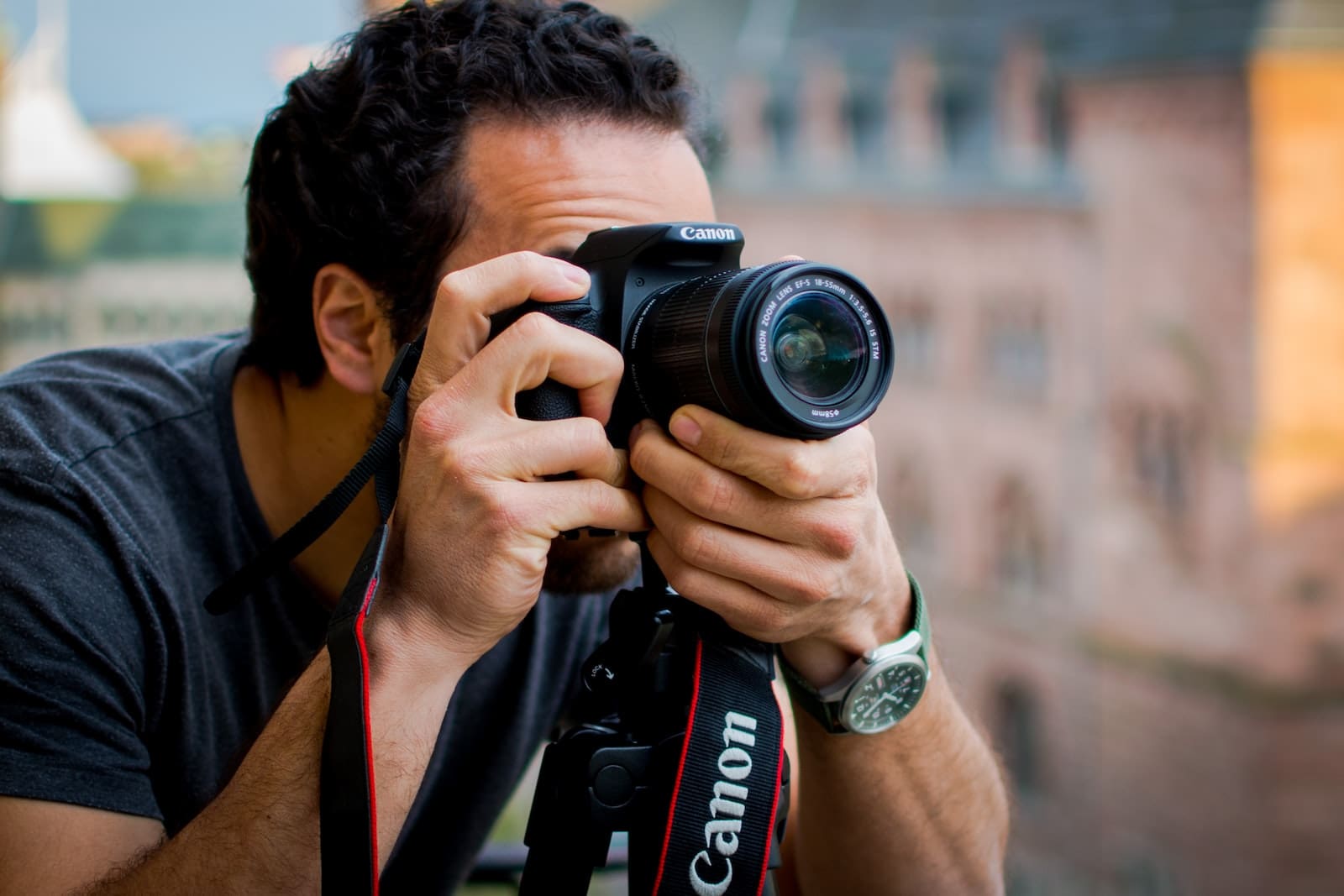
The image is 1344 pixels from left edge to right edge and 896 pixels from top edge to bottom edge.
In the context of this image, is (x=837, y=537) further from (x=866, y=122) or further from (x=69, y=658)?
(x=866, y=122)

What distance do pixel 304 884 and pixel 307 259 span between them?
1.95ft

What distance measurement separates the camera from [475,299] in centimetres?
84

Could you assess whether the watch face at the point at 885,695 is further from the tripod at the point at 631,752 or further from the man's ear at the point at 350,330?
the man's ear at the point at 350,330

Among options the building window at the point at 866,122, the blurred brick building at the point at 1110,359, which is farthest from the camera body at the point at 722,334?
the building window at the point at 866,122

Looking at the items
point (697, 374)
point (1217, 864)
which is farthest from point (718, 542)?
point (1217, 864)

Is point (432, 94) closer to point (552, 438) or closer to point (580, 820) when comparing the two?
point (552, 438)

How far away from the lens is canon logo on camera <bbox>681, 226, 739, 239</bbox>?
0.90 metres

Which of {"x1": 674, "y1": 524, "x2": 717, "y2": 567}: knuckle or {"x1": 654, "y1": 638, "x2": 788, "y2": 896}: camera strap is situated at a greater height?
{"x1": 674, "y1": 524, "x2": 717, "y2": 567}: knuckle

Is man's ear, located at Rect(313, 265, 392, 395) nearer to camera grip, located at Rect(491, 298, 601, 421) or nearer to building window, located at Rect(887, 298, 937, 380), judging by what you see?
camera grip, located at Rect(491, 298, 601, 421)

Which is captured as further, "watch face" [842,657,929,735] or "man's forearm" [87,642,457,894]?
"watch face" [842,657,929,735]

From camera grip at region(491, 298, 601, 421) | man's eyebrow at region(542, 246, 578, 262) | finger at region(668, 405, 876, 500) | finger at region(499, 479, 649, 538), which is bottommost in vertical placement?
finger at region(499, 479, 649, 538)

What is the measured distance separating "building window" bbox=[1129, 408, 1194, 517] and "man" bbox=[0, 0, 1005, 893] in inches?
156

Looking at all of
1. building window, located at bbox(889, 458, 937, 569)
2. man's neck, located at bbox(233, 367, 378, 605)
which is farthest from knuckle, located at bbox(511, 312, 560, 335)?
building window, located at bbox(889, 458, 937, 569)

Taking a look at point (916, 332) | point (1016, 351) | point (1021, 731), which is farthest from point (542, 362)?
point (1021, 731)
